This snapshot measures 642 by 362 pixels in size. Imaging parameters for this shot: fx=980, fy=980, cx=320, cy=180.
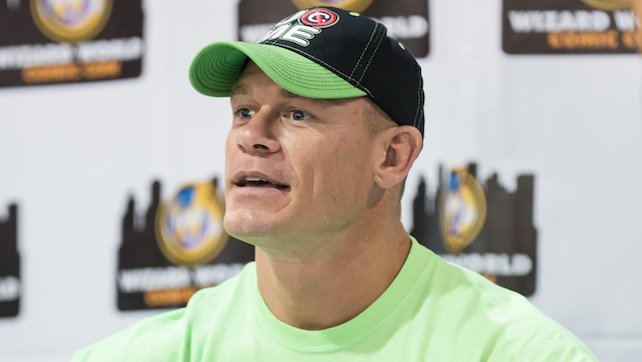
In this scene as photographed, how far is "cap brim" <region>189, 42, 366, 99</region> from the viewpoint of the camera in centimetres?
138

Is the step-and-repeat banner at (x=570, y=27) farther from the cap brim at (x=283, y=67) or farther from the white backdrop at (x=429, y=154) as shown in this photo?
the cap brim at (x=283, y=67)

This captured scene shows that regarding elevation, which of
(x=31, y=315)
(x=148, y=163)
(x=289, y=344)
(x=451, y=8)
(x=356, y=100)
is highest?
(x=451, y=8)

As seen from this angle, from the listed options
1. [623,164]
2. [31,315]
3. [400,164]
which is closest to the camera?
[400,164]

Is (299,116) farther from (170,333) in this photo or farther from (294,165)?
(170,333)

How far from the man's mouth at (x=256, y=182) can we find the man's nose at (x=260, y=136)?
1.4 inches

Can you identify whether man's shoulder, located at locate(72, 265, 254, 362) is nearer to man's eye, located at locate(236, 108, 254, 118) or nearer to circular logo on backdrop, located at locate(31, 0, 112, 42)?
man's eye, located at locate(236, 108, 254, 118)

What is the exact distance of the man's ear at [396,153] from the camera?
58.8 inches

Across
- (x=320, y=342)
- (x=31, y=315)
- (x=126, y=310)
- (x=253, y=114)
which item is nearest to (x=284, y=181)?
(x=253, y=114)

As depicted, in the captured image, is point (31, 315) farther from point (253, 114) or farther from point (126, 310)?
point (253, 114)

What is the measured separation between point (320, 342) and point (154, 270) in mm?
908

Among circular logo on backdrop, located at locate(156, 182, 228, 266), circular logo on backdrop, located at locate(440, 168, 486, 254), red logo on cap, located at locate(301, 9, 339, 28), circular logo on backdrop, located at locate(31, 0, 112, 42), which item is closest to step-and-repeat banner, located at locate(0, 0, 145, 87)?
circular logo on backdrop, located at locate(31, 0, 112, 42)

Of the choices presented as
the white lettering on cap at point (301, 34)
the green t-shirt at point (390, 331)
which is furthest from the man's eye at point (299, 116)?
the green t-shirt at point (390, 331)

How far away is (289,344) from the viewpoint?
1464mm

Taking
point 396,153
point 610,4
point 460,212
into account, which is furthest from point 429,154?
point 396,153
